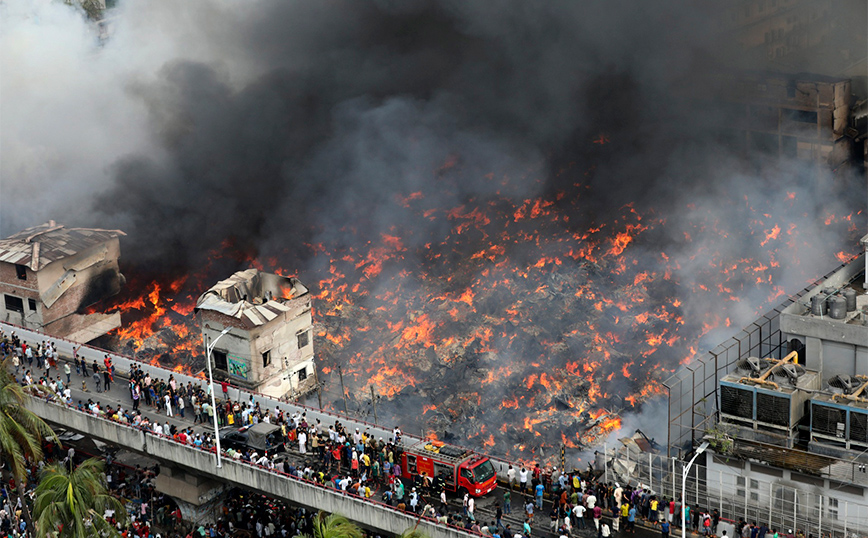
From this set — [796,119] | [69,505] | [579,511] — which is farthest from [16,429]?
[796,119]

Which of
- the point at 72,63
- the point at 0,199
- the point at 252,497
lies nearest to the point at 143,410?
the point at 252,497

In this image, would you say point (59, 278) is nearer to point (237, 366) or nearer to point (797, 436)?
point (237, 366)

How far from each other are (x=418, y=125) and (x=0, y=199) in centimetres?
2488

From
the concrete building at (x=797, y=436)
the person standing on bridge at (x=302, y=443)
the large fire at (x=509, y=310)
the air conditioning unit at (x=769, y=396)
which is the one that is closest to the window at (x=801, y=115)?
the large fire at (x=509, y=310)

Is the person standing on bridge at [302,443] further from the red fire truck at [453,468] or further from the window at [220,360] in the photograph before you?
the window at [220,360]

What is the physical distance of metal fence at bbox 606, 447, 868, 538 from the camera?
1208 inches

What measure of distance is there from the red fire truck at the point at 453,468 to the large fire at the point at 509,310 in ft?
46.0

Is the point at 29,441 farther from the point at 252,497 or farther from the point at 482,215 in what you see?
the point at 482,215

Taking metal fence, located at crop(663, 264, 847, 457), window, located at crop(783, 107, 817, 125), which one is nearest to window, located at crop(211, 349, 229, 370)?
metal fence, located at crop(663, 264, 847, 457)

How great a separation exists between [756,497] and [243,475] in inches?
628

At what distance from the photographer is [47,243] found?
52.7 m

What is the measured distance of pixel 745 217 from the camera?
202ft

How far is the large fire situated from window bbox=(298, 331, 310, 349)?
3620 mm

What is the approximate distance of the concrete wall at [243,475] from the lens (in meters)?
32.5
